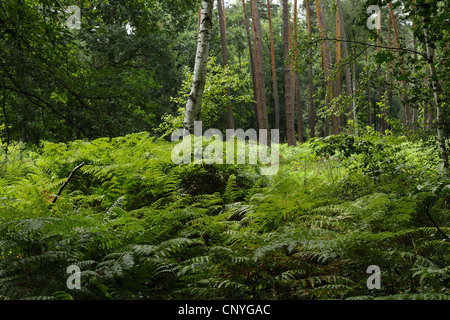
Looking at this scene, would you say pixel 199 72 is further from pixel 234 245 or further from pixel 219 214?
pixel 234 245

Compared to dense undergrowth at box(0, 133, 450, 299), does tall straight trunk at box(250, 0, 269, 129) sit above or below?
above

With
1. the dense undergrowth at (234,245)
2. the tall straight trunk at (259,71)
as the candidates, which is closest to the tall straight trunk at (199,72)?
the dense undergrowth at (234,245)

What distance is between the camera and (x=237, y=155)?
5199 mm

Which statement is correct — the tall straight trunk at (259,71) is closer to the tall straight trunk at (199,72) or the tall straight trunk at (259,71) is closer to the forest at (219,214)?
the forest at (219,214)

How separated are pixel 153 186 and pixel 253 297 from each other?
8.00ft

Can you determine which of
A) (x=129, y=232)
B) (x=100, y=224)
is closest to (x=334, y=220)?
(x=129, y=232)

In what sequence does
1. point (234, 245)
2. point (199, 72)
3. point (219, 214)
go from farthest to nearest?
1. point (199, 72)
2. point (219, 214)
3. point (234, 245)

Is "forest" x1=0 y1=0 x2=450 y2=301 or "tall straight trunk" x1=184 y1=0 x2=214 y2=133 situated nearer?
"forest" x1=0 y1=0 x2=450 y2=301

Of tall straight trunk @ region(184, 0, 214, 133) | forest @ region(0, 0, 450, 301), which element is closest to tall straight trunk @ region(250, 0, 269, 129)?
forest @ region(0, 0, 450, 301)

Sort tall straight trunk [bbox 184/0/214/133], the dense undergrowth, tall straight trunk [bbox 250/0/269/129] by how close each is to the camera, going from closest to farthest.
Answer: the dense undergrowth < tall straight trunk [bbox 184/0/214/133] < tall straight trunk [bbox 250/0/269/129]

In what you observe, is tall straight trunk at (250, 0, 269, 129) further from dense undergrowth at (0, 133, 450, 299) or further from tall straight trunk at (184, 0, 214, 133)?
dense undergrowth at (0, 133, 450, 299)

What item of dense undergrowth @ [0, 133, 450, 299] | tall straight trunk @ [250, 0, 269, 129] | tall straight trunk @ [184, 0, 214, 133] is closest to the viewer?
dense undergrowth @ [0, 133, 450, 299]

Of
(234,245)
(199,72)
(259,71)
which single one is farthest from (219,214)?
(259,71)

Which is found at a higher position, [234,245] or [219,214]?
[219,214]
